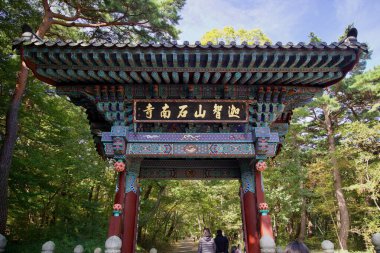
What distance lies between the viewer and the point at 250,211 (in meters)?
6.09

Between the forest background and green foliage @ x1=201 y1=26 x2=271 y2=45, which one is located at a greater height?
green foliage @ x1=201 y1=26 x2=271 y2=45

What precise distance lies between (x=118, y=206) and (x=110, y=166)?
13.7 m

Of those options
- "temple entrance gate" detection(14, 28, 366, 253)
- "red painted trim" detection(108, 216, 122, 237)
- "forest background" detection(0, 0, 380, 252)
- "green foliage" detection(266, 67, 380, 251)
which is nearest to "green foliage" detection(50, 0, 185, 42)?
"forest background" detection(0, 0, 380, 252)

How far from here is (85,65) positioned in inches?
207

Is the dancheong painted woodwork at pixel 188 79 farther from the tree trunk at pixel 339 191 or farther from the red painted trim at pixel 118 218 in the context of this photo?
the tree trunk at pixel 339 191

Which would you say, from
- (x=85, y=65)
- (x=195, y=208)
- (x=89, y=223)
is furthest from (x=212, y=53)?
(x=195, y=208)

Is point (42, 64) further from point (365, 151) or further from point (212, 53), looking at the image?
point (365, 151)

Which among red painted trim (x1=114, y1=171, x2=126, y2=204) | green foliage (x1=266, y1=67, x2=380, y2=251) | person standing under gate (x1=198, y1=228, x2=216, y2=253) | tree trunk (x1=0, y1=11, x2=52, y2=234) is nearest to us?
red painted trim (x1=114, y1=171, x2=126, y2=204)

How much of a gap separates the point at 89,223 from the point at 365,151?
55.1 feet

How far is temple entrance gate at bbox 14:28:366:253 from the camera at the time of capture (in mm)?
4980

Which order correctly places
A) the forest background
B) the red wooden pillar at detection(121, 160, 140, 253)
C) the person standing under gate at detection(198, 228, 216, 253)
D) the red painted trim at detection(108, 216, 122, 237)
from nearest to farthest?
the red painted trim at detection(108, 216, 122, 237), the red wooden pillar at detection(121, 160, 140, 253), the person standing under gate at detection(198, 228, 216, 253), the forest background

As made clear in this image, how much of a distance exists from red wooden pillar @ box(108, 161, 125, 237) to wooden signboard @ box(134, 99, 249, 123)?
103 centimetres

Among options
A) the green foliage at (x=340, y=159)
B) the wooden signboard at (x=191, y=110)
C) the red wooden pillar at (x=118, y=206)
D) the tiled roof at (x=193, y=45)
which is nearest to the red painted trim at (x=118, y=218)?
the red wooden pillar at (x=118, y=206)

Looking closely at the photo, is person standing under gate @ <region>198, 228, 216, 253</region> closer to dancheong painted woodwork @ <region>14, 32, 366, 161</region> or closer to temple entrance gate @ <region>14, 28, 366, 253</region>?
temple entrance gate @ <region>14, 28, 366, 253</region>
